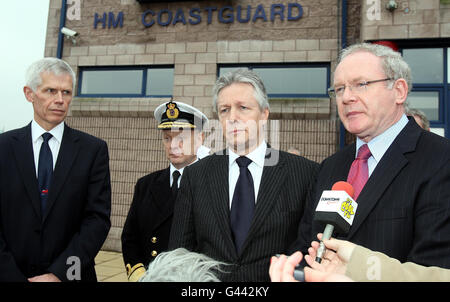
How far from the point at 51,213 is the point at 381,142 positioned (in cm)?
219

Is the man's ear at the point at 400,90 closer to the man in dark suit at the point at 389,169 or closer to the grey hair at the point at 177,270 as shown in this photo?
the man in dark suit at the point at 389,169

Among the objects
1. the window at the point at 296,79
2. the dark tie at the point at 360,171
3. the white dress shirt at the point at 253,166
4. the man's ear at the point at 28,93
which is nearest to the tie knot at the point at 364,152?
the dark tie at the point at 360,171

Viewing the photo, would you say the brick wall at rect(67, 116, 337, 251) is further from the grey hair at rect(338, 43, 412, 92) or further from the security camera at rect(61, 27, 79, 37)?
the grey hair at rect(338, 43, 412, 92)

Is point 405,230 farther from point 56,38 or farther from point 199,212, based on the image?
point 56,38

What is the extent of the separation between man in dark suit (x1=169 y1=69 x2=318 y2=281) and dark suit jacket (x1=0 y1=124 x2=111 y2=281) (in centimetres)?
70

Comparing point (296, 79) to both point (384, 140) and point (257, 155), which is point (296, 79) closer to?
point (257, 155)

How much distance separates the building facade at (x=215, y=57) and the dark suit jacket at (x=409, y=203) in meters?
5.67

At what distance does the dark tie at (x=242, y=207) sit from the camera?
84.0 inches

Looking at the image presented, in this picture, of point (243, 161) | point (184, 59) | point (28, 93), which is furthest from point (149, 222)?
point (184, 59)

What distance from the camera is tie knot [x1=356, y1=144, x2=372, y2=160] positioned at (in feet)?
6.18

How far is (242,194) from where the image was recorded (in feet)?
7.29

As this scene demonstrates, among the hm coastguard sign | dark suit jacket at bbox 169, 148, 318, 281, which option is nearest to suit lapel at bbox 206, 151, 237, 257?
dark suit jacket at bbox 169, 148, 318, 281

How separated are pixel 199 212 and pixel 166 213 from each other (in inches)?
36.5
